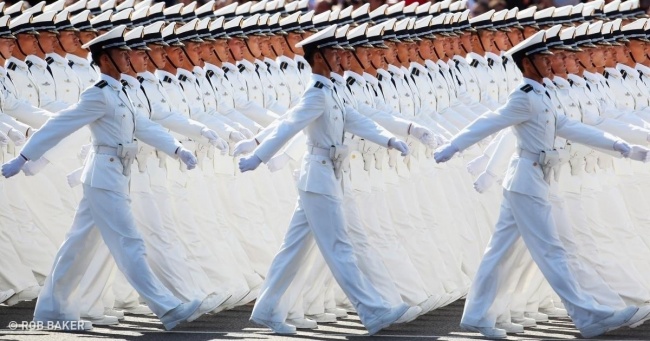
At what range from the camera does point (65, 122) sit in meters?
13.3

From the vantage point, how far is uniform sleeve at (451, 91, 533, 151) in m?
13.2

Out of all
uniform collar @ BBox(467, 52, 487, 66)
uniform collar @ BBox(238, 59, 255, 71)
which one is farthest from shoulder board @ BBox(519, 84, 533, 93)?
uniform collar @ BBox(467, 52, 487, 66)

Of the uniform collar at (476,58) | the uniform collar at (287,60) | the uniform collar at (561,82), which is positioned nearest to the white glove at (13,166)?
the uniform collar at (561,82)

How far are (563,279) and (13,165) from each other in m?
3.37

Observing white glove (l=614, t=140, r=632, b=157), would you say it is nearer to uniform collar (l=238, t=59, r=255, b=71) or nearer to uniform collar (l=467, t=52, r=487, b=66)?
uniform collar (l=238, t=59, r=255, b=71)

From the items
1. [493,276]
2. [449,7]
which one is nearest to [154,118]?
[493,276]

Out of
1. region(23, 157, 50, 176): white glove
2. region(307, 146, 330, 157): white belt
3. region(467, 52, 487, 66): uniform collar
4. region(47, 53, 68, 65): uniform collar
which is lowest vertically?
region(467, 52, 487, 66): uniform collar

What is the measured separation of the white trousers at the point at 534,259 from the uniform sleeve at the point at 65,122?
99.0 inches

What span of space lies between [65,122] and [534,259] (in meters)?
2.95

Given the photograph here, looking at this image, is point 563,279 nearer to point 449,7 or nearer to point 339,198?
point 339,198

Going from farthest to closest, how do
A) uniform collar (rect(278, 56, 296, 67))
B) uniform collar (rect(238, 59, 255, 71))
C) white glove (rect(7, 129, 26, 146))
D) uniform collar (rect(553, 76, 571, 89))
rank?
uniform collar (rect(278, 56, 296, 67)) → uniform collar (rect(238, 59, 255, 71)) → white glove (rect(7, 129, 26, 146)) → uniform collar (rect(553, 76, 571, 89))

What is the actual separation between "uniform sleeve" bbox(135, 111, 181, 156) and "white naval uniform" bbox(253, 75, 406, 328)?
550 mm

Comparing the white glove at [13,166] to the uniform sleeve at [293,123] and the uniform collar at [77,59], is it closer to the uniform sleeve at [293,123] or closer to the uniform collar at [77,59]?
the uniform sleeve at [293,123]

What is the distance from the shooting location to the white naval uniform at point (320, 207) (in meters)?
13.3
